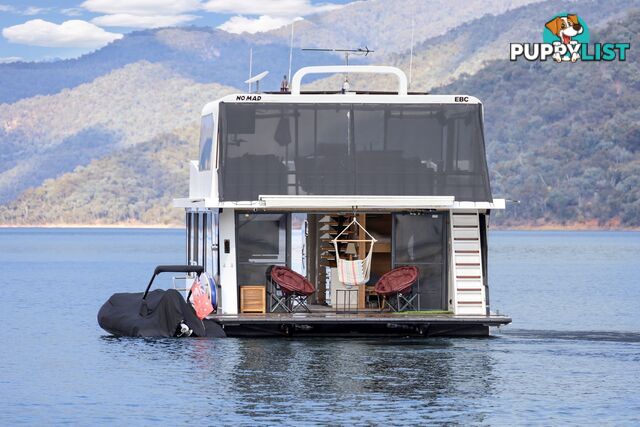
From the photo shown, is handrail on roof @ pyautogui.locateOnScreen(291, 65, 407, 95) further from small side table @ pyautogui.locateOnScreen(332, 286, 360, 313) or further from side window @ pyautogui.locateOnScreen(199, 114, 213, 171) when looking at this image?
small side table @ pyautogui.locateOnScreen(332, 286, 360, 313)

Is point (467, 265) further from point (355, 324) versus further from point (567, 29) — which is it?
point (567, 29)

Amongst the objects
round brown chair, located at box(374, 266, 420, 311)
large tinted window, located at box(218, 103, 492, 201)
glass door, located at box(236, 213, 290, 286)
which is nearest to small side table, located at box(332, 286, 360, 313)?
round brown chair, located at box(374, 266, 420, 311)

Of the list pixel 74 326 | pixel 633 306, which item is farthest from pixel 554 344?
pixel 633 306

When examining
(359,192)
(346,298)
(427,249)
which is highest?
(359,192)

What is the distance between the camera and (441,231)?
26203 mm

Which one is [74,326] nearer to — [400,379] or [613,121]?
[400,379]

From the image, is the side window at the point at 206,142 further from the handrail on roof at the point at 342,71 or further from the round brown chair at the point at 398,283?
the round brown chair at the point at 398,283

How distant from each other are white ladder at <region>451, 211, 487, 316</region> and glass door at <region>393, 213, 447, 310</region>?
0.29 m

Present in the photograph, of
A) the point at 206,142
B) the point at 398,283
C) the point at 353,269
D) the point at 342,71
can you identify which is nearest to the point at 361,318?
the point at 353,269

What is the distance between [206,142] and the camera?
27.3 m

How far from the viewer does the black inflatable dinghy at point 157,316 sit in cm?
2602

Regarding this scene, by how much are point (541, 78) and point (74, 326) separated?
14732 cm

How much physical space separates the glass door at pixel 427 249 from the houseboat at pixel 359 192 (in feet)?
0.06

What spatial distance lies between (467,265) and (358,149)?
2.90 meters
